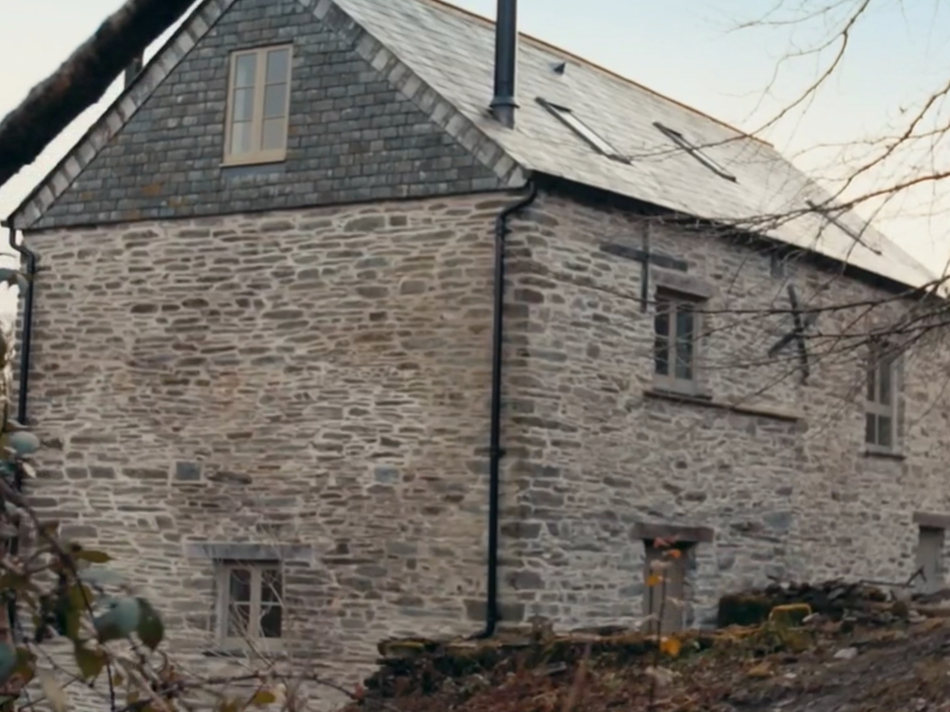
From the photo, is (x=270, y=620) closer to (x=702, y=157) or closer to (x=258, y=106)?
(x=258, y=106)

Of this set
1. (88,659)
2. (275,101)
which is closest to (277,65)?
(275,101)

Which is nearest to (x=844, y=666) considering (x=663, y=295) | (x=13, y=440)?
(x=663, y=295)

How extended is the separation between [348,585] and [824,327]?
6.53 m

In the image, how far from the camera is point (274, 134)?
1686 centimetres

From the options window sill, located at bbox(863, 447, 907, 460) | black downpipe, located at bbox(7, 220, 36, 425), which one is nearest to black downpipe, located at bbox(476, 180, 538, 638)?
black downpipe, located at bbox(7, 220, 36, 425)

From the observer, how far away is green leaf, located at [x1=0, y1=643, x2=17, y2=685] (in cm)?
217

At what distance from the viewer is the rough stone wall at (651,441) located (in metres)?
15.2

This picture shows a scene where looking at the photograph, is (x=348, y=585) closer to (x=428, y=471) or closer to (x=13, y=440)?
(x=428, y=471)

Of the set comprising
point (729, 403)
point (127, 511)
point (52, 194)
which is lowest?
point (127, 511)

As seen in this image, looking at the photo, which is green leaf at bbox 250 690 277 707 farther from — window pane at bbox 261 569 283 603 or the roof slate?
window pane at bbox 261 569 283 603

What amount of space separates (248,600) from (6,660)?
14405 mm

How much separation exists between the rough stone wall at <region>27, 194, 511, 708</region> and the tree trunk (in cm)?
1203

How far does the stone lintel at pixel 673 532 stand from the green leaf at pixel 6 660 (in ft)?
46.1

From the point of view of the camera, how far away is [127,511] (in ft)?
55.2
